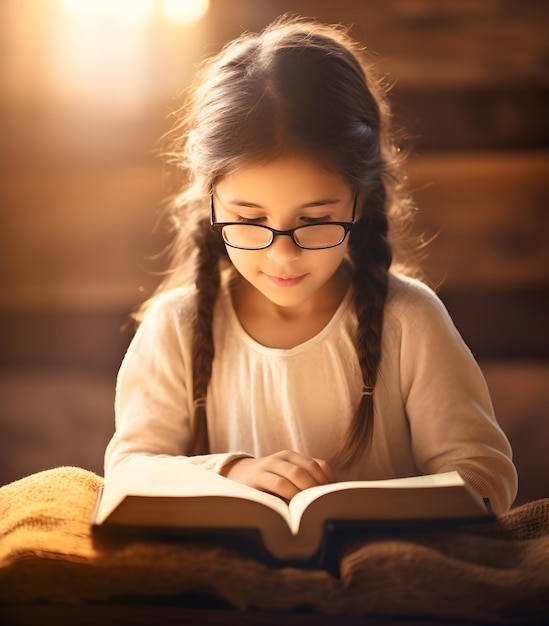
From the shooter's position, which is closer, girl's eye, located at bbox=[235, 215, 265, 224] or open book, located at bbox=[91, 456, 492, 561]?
open book, located at bbox=[91, 456, 492, 561]

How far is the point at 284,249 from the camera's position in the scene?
1.02 meters

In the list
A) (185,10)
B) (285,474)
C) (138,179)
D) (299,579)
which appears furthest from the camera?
(138,179)

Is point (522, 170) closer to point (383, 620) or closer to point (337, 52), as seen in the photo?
point (337, 52)

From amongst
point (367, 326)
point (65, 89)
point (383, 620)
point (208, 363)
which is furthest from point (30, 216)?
point (383, 620)

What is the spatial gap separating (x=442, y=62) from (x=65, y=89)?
0.83 m

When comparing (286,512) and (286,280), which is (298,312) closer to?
(286,280)

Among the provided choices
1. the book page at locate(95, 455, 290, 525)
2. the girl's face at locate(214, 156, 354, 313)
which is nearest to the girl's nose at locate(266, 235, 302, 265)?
the girl's face at locate(214, 156, 354, 313)

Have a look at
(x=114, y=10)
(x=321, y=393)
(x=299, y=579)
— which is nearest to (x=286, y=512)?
(x=299, y=579)

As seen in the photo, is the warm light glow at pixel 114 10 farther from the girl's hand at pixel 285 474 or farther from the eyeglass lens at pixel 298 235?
the girl's hand at pixel 285 474

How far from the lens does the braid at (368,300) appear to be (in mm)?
1124

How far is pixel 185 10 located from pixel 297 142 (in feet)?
2.61

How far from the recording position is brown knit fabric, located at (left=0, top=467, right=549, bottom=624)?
81cm

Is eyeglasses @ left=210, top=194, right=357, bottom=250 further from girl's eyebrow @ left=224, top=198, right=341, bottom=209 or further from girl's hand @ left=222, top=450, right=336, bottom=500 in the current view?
girl's hand @ left=222, top=450, right=336, bottom=500

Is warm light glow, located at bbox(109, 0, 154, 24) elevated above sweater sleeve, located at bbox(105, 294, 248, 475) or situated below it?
above
